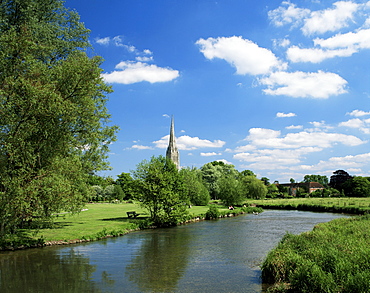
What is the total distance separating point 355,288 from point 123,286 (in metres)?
9.39

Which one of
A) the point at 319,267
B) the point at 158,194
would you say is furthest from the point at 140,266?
the point at 158,194

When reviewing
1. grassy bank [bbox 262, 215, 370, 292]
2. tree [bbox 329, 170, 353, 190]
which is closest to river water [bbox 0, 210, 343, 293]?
grassy bank [bbox 262, 215, 370, 292]

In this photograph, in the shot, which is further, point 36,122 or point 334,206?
point 334,206

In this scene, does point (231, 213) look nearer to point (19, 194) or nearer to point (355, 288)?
point (19, 194)

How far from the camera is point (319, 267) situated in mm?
11758

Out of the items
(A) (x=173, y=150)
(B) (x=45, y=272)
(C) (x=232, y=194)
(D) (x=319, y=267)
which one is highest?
(A) (x=173, y=150)

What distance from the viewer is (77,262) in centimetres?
1872

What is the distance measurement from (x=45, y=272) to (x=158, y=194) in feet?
69.9

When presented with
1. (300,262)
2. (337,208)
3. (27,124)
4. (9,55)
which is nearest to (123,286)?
(300,262)

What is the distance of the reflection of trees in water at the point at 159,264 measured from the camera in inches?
566

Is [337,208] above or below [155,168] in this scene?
below

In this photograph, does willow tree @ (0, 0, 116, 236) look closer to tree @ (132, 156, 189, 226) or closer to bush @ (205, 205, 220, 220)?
tree @ (132, 156, 189, 226)

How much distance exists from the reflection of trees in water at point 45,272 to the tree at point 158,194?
52.4 ft

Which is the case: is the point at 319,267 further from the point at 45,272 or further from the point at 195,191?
the point at 195,191
